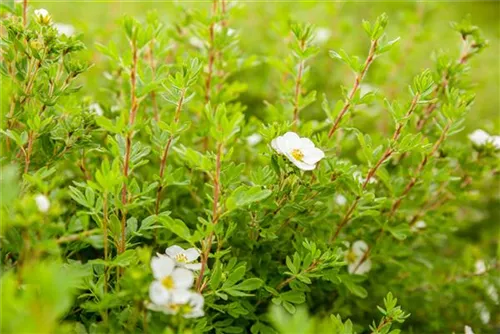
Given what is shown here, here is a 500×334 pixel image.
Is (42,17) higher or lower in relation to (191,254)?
higher

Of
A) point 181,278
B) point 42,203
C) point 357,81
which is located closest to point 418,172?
point 357,81

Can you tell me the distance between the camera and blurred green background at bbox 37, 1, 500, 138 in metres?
2.58

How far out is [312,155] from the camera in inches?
55.0

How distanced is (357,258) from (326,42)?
1.57m

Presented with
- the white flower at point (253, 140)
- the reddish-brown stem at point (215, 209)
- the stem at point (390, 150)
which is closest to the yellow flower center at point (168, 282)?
the reddish-brown stem at point (215, 209)

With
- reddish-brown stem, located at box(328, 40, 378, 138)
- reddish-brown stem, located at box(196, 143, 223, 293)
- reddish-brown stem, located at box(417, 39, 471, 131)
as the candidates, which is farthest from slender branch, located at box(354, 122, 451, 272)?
reddish-brown stem, located at box(196, 143, 223, 293)

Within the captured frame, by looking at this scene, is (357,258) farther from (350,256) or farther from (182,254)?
(182,254)

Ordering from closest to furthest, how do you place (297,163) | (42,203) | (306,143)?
(42,203) < (297,163) < (306,143)

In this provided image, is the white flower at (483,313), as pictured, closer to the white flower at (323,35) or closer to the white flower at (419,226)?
the white flower at (419,226)

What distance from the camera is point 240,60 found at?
6.44ft

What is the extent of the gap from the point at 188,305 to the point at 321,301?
73 cm

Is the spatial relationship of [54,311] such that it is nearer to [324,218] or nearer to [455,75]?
[324,218]

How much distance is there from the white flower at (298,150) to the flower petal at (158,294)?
0.42 metres

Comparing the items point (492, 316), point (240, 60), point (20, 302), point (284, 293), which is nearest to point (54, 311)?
point (20, 302)
